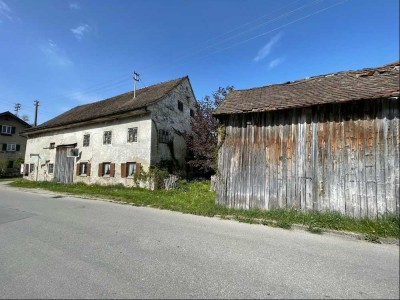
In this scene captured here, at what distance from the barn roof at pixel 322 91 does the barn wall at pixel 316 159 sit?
319 mm

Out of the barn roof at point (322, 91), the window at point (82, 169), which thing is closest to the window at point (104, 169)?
the window at point (82, 169)

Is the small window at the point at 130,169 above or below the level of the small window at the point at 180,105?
below

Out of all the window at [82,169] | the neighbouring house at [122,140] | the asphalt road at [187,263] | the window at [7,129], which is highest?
the window at [7,129]

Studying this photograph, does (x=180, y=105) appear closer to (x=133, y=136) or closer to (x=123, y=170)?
(x=133, y=136)

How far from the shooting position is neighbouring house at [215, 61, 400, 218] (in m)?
7.05

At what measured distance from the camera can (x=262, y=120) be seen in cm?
908

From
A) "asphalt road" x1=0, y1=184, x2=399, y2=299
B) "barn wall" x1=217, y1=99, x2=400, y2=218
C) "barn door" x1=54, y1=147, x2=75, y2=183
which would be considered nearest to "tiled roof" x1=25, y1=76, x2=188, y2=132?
"barn door" x1=54, y1=147, x2=75, y2=183

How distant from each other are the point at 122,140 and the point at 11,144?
2778 centimetres

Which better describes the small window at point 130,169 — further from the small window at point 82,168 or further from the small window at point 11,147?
the small window at point 11,147

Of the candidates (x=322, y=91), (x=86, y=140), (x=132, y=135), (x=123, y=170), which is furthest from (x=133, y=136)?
(x=322, y=91)

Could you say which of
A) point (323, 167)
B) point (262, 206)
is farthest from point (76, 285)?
point (323, 167)

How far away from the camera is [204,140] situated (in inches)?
760

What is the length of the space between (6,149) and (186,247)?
131ft

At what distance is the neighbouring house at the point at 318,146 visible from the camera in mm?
7055
